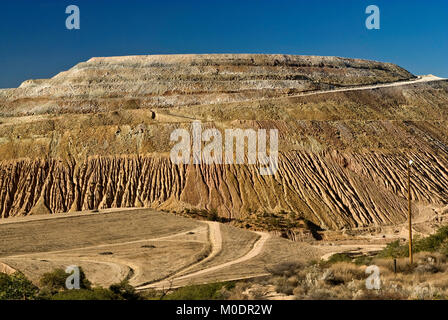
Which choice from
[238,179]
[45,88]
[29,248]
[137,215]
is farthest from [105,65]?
[29,248]

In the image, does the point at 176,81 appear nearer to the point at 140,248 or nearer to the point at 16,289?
the point at 140,248

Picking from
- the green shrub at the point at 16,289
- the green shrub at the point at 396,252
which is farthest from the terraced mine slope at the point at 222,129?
the green shrub at the point at 16,289

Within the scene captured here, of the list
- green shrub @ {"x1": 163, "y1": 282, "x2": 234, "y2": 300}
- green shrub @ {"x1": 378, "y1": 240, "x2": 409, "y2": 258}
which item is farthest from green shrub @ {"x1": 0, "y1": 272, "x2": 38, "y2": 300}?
green shrub @ {"x1": 378, "y1": 240, "x2": 409, "y2": 258}

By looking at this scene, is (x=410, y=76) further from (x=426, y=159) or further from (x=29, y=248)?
(x=29, y=248)

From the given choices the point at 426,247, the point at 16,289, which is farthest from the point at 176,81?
the point at 16,289

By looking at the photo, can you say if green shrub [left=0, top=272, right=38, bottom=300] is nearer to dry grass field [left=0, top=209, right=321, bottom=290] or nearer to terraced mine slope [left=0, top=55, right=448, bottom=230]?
dry grass field [left=0, top=209, right=321, bottom=290]

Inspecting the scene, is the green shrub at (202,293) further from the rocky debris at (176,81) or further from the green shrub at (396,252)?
the rocky debris at (176,81)

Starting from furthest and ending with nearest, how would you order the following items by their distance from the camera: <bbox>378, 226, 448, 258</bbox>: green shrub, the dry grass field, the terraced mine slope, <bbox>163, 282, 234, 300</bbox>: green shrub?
the terraced mine slope, the dry grass field, <bbox>378, 226, 448, 258</bbox>: green shrub, <bbox>163, 282, 234, 300</bbox>: green shrub
